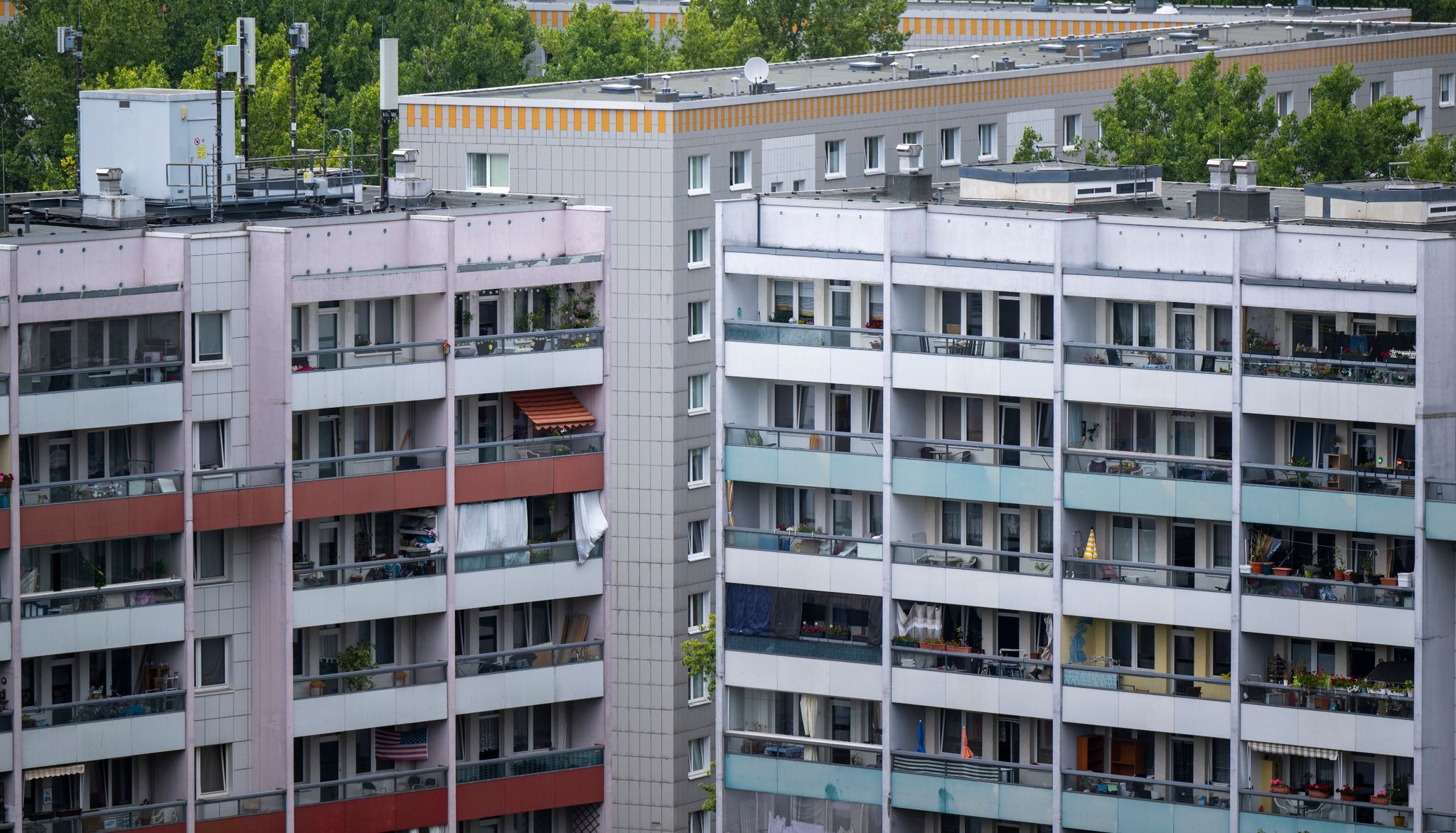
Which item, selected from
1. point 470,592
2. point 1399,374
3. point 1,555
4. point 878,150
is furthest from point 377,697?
point 878,150

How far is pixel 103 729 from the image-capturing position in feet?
298

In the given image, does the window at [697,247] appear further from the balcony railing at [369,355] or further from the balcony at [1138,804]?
the balcony at [1138,804]

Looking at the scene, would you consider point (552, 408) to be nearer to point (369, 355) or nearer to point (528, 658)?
point (369, 355)

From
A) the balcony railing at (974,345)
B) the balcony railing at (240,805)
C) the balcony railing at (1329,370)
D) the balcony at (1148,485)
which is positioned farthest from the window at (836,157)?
the balcony railing at (240,805)

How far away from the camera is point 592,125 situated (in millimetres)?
123000

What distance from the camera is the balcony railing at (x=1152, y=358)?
94.4 metres

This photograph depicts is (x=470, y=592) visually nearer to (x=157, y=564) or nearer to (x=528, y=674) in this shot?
(x=528, y=674)

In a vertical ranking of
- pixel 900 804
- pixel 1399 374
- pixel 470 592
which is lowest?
pixel 900 804

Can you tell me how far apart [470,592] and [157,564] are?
9.34 m

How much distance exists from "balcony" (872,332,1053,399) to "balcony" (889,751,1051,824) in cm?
1032

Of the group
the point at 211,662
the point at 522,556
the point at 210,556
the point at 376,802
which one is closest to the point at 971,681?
the point at 522,556

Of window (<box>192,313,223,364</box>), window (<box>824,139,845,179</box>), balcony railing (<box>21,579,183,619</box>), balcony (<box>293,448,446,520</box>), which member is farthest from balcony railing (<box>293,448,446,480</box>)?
window (<box>824,139,845,179</box>)

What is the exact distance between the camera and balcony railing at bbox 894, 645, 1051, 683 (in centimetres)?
9694

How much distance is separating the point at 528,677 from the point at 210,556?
10.4 meters
